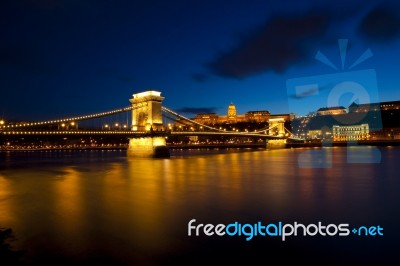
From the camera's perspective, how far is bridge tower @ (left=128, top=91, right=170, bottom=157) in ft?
135

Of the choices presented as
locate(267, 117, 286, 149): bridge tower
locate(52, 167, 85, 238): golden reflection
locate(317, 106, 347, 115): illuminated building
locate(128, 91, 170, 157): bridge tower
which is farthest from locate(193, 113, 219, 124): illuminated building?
locate(52, 167, 85, 238): golden reflection

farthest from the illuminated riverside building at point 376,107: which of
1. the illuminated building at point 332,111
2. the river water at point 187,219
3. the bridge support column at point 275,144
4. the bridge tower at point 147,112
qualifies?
the river water at point 187,219

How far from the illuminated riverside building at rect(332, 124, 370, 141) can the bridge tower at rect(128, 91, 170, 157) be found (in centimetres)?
8545

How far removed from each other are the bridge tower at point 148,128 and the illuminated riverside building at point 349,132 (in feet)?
280

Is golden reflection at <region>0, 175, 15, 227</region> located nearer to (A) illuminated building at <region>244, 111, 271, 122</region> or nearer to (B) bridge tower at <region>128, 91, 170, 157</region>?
(B) bridge tower at <region>128, 91, 170, 157</region>

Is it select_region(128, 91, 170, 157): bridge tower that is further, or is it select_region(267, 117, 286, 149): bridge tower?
select_region(267, 117, 286, 149): bridge tower

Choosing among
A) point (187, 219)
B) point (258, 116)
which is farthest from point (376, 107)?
point (187, 219)

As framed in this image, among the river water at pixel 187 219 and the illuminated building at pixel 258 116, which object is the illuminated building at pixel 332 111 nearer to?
the illuminated building at pixel 258 116

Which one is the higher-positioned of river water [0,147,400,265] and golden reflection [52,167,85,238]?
golden reflection [52,167,85,238]

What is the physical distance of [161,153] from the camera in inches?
1646

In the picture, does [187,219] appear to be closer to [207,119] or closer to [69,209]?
[69,209]

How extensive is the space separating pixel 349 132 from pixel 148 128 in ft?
310

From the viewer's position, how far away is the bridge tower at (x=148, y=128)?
135ft

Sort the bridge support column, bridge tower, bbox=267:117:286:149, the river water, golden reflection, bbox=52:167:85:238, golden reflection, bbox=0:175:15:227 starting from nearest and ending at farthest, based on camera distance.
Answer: the river water, golden reflection, bbox=52:167:85:238, golden reflection, bbox=0:175:15:227, the bridge support column, bridge tower, bbox=267:117:286:149
